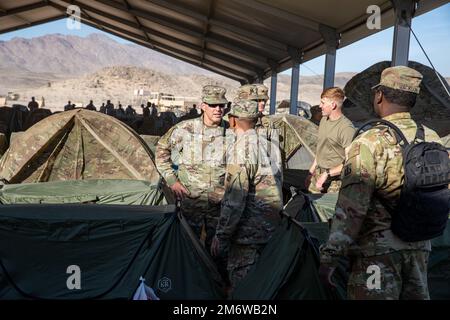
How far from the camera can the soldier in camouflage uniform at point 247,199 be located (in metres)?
3.53

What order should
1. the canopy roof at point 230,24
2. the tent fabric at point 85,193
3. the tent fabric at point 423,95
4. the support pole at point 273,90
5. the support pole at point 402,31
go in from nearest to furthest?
the tent fabric at point 85,193 → the tent fabric at point 423,95 → the support pole at point 402,31 → the canopy roof at point 230,24 → the support pole at point 273,90

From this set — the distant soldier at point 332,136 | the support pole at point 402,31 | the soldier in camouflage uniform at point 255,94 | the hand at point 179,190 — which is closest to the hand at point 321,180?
the distant soldier at point 332,136

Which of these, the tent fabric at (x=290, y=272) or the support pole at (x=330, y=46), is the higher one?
the support pole at (x=330, y=46)

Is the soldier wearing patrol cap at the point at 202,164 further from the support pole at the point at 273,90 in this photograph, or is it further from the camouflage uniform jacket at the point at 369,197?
the support pole at the point at 273,90

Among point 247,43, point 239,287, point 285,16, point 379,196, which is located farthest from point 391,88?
point 247,43

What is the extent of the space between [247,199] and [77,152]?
13.5ft

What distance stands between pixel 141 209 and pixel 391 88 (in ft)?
8.07

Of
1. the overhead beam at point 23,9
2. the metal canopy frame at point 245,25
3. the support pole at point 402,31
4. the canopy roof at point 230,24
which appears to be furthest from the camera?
the overhead beam at point 23,9

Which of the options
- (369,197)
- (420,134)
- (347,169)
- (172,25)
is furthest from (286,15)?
(369,197)

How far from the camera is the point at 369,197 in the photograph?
8.24 feet

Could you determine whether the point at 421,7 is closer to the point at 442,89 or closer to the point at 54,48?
the point at 442,89

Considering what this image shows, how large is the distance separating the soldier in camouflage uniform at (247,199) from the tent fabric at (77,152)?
324 cm

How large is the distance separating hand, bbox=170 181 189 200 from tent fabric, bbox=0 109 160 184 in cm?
212
